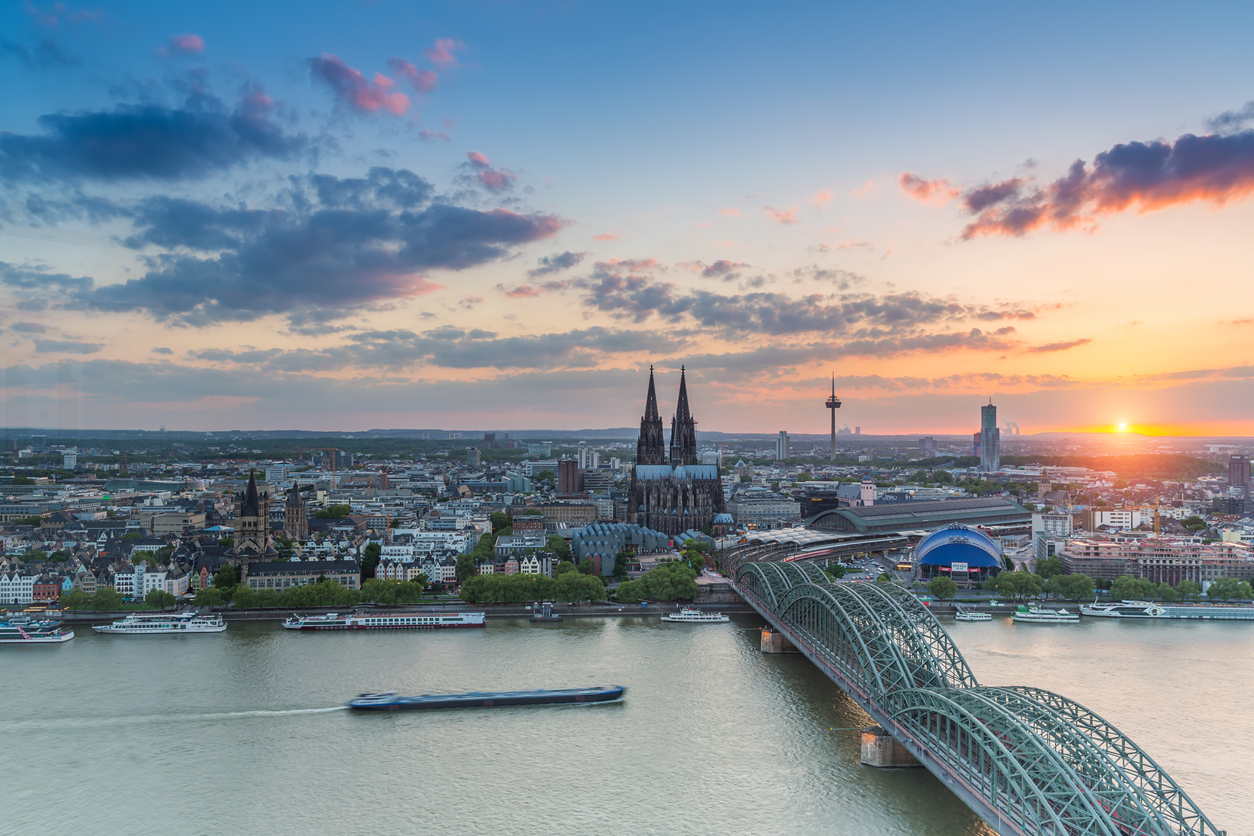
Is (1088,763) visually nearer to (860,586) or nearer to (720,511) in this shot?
(860,586)

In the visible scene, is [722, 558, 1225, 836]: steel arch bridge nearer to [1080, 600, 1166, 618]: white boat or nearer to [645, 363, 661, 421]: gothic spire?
[1080, 600, 1166, 618]: white boat

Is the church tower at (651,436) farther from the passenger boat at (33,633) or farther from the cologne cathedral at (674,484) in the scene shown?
the passenger boat at (33,633)

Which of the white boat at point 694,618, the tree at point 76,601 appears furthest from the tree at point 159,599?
the white boat at point 694,618

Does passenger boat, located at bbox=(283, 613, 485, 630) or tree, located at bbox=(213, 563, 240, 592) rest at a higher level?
tree, located at bbox=(213, 563, 240, 592)

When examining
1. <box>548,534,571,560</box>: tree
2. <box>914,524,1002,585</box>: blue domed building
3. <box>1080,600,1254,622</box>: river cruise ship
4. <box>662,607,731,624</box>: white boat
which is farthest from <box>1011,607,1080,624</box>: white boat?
<box>548,534,571,560</box>: tree

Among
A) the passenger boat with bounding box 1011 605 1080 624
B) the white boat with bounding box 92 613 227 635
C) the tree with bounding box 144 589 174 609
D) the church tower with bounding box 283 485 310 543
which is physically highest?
the church tower with bounding box 283 485 310 543

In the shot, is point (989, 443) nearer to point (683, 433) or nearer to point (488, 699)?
point (683, 433)
